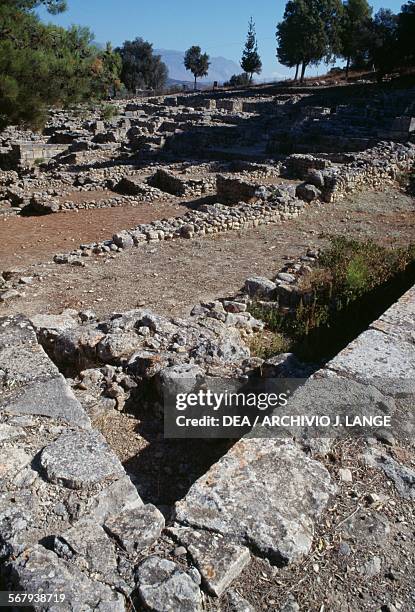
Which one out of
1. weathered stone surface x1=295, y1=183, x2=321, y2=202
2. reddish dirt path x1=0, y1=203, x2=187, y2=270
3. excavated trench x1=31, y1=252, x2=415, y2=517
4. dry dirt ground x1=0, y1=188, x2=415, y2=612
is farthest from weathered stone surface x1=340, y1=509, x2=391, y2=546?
weathered stone surface x1=295, y1=183, x2=321, y2=202

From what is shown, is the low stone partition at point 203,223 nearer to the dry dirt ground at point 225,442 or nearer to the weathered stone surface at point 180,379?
the dry dirt ground at point 225,442

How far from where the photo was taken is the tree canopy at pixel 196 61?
71812mm

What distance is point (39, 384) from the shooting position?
397 centimetres

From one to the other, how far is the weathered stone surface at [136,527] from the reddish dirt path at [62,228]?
7643 mm

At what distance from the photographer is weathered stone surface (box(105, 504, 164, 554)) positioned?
2566 mm

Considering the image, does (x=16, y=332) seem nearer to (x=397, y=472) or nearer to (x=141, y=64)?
(x=397, y=472)

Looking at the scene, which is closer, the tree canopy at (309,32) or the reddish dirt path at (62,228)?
the reddish dirt path at (62,228)

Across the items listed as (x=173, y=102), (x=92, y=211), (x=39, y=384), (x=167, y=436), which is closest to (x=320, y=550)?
(x=167, y=436)

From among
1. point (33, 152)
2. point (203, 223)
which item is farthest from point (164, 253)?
point (33, 152)

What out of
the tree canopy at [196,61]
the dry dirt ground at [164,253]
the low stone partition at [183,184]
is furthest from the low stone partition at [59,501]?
the tree canopy at [196,61]

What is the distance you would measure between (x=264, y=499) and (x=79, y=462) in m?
1.14

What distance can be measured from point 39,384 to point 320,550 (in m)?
2.41

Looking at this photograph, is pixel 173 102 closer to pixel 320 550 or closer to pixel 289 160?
pixel 289 160

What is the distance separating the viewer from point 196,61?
236ft
